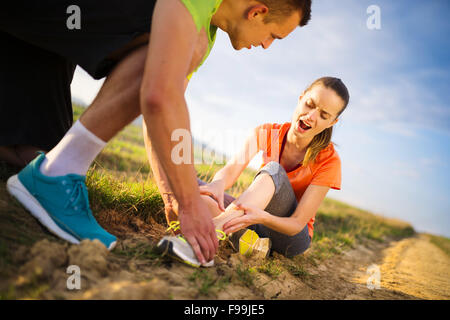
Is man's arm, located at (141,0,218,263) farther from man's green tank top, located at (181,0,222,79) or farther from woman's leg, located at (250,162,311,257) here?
woman's leg, located at (250,162,311,257)

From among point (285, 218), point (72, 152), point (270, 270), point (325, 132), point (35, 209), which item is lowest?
point (270, 270)

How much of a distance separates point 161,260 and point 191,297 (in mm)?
314

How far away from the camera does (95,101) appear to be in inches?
63.0

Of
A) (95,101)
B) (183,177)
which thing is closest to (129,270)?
(183,177)

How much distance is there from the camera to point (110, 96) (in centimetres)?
156

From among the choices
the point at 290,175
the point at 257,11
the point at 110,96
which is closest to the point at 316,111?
the point at 290,175

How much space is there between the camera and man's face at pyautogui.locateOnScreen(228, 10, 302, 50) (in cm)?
192

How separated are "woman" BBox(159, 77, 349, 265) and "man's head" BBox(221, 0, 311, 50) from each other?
0.71 meters

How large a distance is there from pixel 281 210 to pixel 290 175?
1.45 ft

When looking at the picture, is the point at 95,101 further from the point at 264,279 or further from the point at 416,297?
the point at 416,297

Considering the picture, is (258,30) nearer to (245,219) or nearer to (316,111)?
(316,111)

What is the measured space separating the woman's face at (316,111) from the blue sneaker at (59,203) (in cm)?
177

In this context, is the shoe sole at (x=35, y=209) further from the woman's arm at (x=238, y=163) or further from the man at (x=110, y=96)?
the woman's arm at (x=238, y=163)
